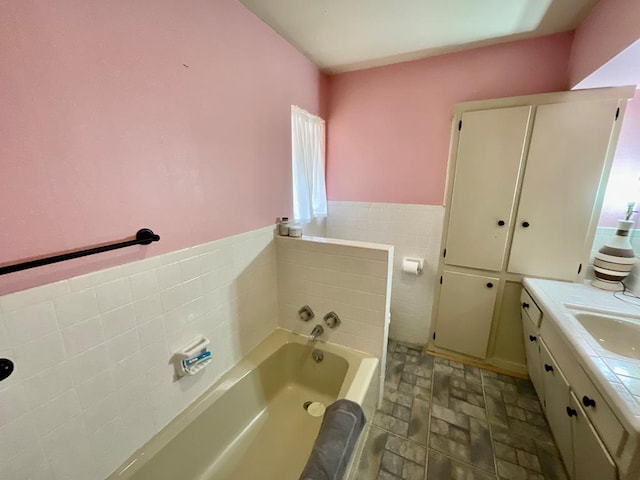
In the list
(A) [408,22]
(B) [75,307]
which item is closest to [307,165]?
(A) [408,22]

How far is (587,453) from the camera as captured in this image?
1.04 m

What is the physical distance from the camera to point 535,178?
1.73 metres

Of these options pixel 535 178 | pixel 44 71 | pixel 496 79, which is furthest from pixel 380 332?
pixel 496 79

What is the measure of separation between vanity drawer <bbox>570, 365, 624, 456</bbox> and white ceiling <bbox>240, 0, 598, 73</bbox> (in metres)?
1.87

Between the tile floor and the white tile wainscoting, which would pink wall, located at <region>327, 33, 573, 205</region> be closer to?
the white tile wainscoting

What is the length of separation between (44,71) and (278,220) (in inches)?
48.8

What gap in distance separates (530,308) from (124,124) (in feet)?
8.03

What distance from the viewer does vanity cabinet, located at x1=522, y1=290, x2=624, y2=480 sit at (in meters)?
0.92

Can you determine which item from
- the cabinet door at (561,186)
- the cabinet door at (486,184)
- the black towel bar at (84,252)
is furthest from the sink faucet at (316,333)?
the cabinet door at (561,186)

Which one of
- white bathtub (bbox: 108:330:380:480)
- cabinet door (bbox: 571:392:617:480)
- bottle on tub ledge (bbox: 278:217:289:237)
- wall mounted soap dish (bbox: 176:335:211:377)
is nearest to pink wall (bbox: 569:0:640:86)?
cabinet door (bbox: 571:392:617:480)

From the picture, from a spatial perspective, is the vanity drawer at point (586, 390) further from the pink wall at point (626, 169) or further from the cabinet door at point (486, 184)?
the pink wall at point (626, 169)

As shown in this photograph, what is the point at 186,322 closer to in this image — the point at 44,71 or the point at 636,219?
the point at 44,71

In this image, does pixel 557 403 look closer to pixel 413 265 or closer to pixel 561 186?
pixel 413 265

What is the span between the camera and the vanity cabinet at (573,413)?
92 cm
